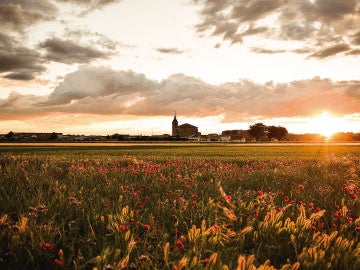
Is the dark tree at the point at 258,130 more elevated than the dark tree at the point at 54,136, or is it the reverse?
the dark tree at the point at 258,130

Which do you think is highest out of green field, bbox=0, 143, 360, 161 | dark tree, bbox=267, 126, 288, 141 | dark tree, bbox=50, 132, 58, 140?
dark tree, bbox=267, 126, 288, 141

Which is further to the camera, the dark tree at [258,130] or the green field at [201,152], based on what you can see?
the dark tree at [258,130]

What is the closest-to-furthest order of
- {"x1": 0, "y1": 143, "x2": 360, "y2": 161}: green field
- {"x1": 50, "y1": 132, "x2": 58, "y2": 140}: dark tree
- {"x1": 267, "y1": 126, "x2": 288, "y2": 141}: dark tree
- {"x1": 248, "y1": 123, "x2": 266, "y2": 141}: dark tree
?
{"x1": 0, "y1": 143, "x2": 360, "y2": 161}: green field, {"x1": 50, "y1": 132, "x2": 58, "y2": 140}: dark tree, {"x1": 267, "y1": 126, "x2": 288, "y2": 141}: dark tree, {"x1": 248, "y1": 123, "x2": 266, "y2": 141}: dark tree

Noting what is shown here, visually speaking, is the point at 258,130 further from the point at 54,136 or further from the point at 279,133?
the point at 54,136

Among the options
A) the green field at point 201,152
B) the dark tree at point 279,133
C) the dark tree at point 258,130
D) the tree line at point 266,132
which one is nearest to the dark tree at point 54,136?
the green field at point 201,152

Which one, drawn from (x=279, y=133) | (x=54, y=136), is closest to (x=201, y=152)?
(x=54, y=136)

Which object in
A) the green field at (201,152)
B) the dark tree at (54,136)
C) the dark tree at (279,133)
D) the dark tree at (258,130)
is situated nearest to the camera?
the green field at (201,152)

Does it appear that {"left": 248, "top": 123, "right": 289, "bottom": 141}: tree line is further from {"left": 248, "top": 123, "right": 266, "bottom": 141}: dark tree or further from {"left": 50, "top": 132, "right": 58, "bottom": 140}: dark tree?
{"left": 50, "top": 132, "right": 58, "bottom": 140}: dark tree

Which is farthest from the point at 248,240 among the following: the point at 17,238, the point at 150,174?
the point at 150,174

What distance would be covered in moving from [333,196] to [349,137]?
486ft

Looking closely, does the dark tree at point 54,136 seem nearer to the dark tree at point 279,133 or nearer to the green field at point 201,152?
the green field at point 201,152

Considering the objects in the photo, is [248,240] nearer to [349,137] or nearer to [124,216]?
[124,216]

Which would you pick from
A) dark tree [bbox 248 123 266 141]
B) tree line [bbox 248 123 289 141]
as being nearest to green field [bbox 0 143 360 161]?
tree line [bbox 248 123 289 141]

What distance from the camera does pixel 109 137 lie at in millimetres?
124312
